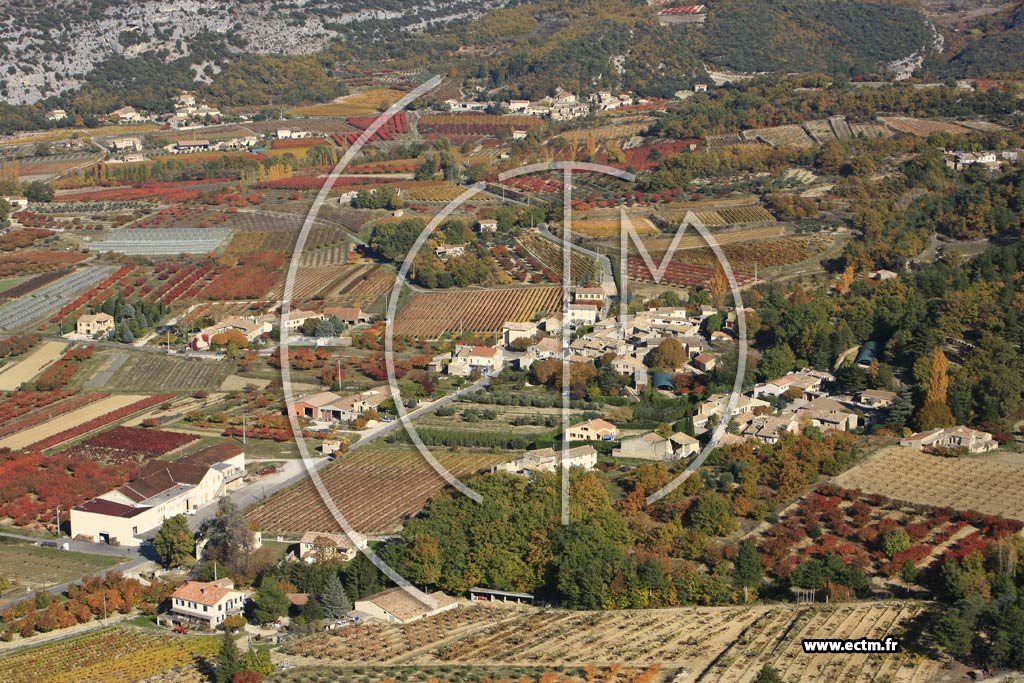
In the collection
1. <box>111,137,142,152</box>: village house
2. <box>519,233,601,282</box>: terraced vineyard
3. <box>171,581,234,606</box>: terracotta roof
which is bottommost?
<box>171,581,234,606</box>: terracotta roof

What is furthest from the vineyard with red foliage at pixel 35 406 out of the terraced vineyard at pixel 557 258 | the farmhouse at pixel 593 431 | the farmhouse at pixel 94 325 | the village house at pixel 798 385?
the village house at pixel 798 385

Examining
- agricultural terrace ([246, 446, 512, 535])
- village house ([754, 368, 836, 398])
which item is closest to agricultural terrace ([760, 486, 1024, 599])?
agricultural terrace ([246, 446, 512, 535])

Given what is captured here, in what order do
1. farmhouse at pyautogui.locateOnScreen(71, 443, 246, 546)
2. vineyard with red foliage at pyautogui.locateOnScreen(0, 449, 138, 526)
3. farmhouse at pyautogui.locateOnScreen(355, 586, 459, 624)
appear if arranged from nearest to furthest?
farmhouse at pyautogui.locateOnScreen(355, 586, 459, 624) < farmhouse at pyautogui.locateOnScreen(71, 443, 246, 546) < vineyard with red foliage at pyautogui.locateOnScreen(0, 449, 138, 526)

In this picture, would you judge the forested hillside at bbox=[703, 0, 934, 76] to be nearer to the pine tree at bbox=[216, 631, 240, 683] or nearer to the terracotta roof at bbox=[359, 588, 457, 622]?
the terracotta roof at bbox=[359, 588, 457, 622]

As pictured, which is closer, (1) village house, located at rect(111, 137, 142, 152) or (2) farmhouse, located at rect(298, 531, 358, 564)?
(2) farmhouse, located at rect(298, 531, 358, 564)

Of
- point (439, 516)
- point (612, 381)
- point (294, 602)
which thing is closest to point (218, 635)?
point (294, 602)
